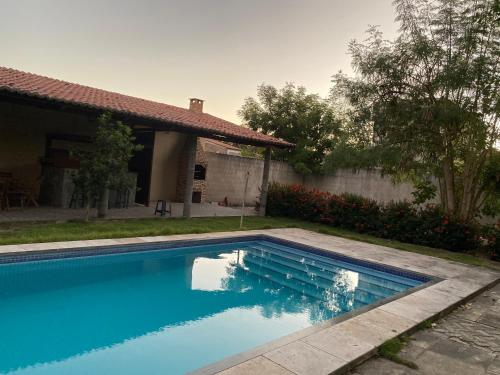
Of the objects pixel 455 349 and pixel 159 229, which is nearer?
pixel 455 349

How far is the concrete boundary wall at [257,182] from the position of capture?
17.4 metres

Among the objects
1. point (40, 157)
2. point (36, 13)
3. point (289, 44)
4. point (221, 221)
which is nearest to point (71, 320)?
point (221, 221)

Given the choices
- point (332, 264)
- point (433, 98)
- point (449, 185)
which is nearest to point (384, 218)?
point (449, 185)

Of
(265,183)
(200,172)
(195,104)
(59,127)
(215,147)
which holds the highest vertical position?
(195,104)

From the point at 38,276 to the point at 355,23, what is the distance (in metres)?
12.3

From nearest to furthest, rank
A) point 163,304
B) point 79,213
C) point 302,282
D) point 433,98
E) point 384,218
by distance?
point 163,304, point 302,282, point 79,213, point 433,98, point 384,218

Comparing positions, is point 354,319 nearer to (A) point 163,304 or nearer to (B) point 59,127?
(A) point 163,304

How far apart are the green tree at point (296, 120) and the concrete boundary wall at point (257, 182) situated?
5.98ft

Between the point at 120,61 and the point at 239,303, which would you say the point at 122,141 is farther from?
the point at 120,61

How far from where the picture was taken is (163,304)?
237 inches

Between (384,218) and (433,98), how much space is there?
403 centimetres

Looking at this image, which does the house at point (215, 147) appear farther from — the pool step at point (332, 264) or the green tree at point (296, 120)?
the pool step at point (332, 264)

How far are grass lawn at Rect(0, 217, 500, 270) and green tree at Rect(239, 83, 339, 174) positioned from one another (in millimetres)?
8414

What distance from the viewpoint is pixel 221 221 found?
12.4 metres
